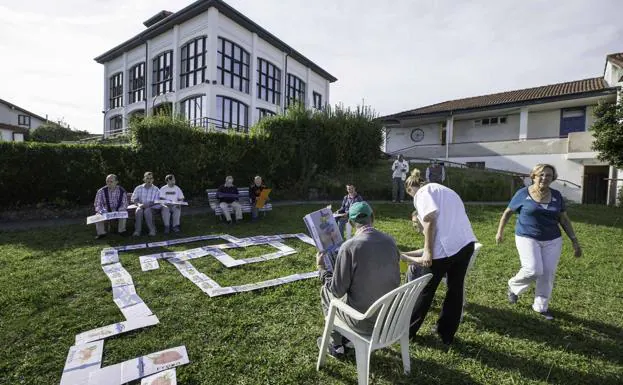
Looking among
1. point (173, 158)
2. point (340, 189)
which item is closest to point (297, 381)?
point (173, 158)

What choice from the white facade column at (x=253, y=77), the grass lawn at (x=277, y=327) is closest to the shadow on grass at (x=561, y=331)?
the grass lawn at (x=277, y=327)

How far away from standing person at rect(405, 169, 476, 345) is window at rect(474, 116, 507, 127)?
79.0 feet

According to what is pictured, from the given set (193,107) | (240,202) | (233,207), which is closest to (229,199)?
(233,207)

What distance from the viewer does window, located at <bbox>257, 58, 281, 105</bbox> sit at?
27.4 m

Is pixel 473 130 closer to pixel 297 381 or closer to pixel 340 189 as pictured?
pixel 340 189

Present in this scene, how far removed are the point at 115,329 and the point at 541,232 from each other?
4888 mm

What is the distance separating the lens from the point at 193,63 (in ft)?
80.7

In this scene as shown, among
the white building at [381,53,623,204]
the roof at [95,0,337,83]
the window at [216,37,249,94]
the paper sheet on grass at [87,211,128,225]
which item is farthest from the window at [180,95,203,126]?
the paper sheet on grass at [87,211,128,225]

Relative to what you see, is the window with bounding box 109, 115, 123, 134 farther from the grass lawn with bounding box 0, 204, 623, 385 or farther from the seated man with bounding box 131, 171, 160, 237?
the grass lawn with bounding box 0, 204, 623, 385

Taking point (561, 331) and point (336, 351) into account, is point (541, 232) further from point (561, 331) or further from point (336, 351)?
point (336, 351)

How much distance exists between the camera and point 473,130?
80.6 feet

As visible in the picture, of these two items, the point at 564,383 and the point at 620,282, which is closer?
the point at 564,383

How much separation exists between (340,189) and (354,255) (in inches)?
495

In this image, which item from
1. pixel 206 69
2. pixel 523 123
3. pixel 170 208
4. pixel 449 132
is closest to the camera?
pixel 170 208
